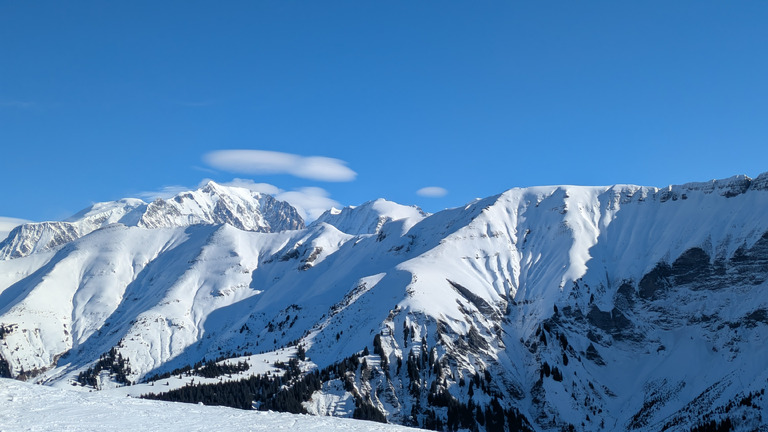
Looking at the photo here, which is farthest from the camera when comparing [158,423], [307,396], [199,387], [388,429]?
[199,387]

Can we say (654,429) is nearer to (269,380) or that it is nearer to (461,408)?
(461,408)

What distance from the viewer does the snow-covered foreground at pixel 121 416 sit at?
4881 cm

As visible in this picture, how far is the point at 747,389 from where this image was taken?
7451 inches

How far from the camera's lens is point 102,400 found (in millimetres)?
58812

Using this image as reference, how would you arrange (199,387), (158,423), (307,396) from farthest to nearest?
(199,387) → (307,396) → (158,423)

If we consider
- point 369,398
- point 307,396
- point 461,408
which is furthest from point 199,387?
point 461,408

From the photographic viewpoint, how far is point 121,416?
5284 centimetres

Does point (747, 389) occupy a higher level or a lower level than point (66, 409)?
lower

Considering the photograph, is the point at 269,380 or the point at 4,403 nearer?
the point at 4,403

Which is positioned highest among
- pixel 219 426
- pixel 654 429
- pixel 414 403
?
pixel 219 426

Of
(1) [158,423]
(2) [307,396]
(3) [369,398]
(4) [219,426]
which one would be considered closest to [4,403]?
(1) [158,423]

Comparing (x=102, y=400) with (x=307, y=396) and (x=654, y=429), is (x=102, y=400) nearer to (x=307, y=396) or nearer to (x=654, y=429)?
(x=307, y=396)

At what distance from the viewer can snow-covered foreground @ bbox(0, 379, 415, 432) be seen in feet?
160

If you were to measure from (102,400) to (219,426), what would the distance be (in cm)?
1459
